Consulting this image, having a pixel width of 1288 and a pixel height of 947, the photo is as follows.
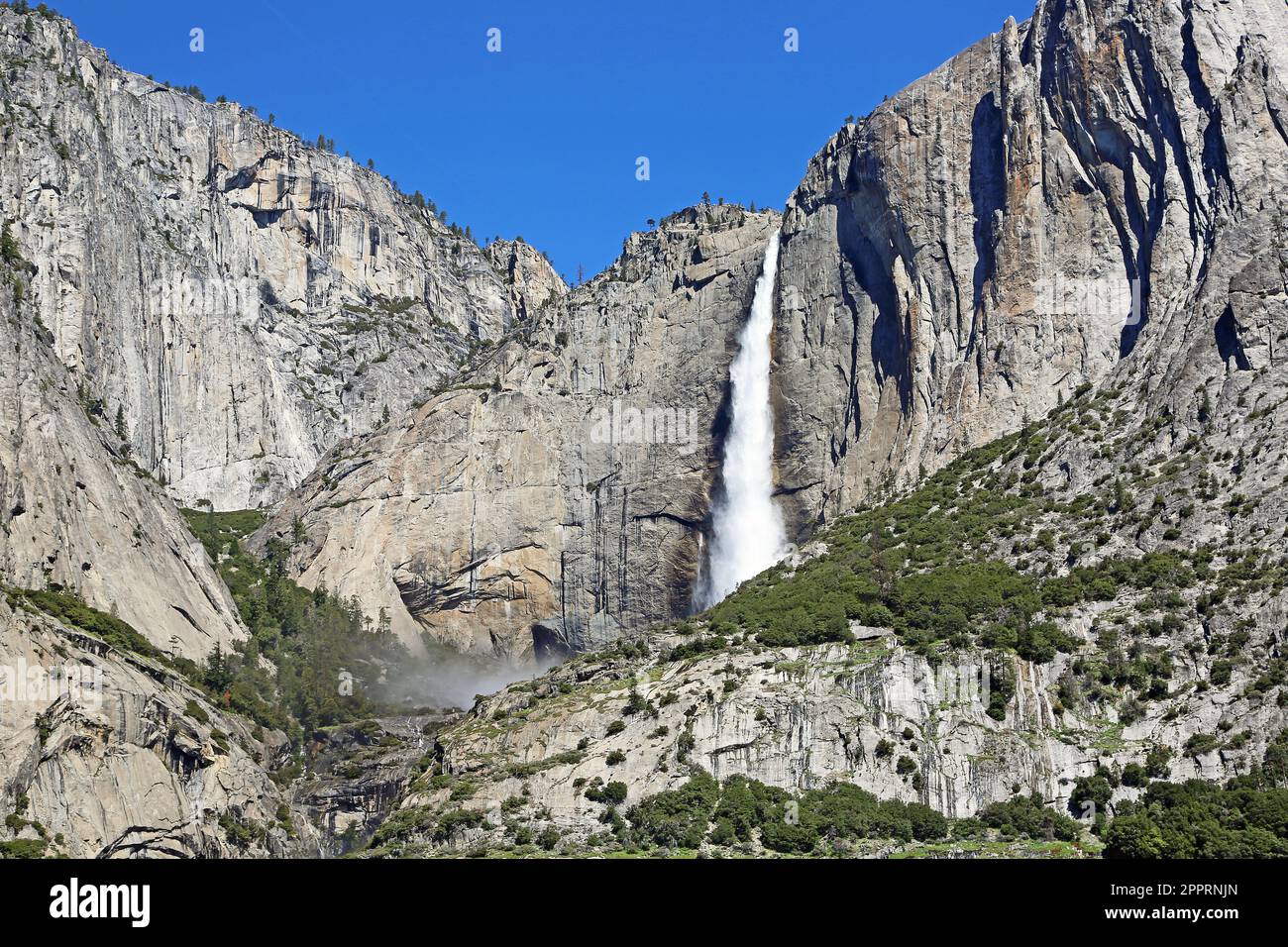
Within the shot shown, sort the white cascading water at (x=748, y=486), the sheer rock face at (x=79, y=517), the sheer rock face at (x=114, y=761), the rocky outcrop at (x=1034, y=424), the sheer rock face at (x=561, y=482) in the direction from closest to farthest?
the rocky outcrop at (x=1034, y=424) < the sheer rock face at (x=114, y=761) < the sheer rock face at (x=79, y=517) < the white cascading water at (x=748, y=486) < the sheer rock face at (x=561, y=482)

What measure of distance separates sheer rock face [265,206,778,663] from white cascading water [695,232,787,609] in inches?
70.7

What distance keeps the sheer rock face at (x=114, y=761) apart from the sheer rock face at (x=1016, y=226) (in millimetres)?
47883

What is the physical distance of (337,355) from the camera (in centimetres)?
19200

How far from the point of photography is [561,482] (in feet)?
486

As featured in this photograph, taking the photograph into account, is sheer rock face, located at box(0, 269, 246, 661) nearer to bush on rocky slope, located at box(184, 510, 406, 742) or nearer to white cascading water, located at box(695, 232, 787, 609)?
bush on rocky slope, located at box(184, 510, 406, 742)

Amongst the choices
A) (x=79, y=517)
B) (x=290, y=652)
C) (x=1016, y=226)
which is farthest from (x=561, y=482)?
(x=1016, y=226)

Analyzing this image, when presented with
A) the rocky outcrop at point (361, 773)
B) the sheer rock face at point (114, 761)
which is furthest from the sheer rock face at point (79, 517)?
the rocky outcrop at point (361, 773)

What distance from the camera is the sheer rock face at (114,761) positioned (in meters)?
94.1

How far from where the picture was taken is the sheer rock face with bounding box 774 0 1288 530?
114 m

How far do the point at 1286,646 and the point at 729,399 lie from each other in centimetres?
6380

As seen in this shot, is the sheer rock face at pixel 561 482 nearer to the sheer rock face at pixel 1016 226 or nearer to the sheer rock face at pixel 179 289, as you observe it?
the sheer rock face at pixel 1016 226

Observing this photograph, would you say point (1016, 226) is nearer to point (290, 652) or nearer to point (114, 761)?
point (290, 652)
